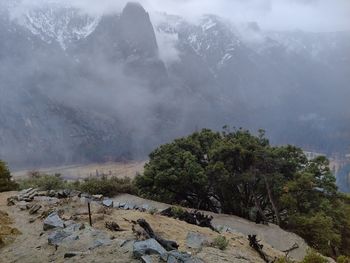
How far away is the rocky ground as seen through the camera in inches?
435

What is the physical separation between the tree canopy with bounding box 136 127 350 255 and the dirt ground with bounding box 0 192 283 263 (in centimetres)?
1277

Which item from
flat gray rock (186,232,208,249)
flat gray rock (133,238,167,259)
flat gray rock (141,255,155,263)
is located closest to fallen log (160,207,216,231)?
flat gray rock (186,232,208,249)

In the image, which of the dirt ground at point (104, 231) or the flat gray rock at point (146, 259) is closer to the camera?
the flat gray rock at point (146, 259)

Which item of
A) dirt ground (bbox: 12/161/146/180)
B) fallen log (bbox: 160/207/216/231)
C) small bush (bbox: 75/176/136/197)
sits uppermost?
fallen log (bbox: 160/207/216/231)

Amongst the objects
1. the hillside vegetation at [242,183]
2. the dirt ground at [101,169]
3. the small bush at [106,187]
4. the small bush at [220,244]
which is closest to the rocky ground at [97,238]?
the small bush at [220,244]

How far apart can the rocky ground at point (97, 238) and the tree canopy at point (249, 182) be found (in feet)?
40.0

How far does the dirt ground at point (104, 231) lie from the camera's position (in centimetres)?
1138

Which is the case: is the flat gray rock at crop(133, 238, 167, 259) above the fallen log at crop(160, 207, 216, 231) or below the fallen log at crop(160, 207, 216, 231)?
above

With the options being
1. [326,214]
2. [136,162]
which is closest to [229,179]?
[326,214]

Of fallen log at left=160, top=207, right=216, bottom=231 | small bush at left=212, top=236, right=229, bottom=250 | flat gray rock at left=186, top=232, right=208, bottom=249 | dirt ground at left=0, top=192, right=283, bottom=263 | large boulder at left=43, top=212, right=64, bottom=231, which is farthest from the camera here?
fallen log at left=160, top=207, right=216, bottom=231

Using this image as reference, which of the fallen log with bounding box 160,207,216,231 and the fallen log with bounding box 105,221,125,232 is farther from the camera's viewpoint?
the fallen log with bounding box 160,207,216,231

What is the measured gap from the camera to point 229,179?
3114 cm

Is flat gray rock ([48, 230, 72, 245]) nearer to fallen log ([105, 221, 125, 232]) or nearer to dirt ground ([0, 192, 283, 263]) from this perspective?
dirt ground ([0, 192, 283, 263])

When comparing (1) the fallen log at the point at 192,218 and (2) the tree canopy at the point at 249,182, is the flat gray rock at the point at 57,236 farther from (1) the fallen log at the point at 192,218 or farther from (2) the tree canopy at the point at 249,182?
(2) the tree canopy at the point at 249,182
